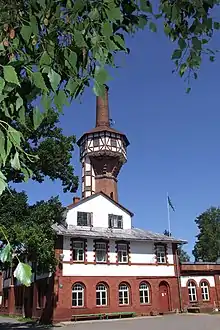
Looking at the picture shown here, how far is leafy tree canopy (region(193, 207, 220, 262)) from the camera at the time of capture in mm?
68250

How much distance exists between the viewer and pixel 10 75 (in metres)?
2.00

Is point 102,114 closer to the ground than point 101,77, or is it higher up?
higher up

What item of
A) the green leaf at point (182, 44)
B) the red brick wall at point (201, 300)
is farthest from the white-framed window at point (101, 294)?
the green leaf at point (182, 44)

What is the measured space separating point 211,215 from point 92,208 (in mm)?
45156

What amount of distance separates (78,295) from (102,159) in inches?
840

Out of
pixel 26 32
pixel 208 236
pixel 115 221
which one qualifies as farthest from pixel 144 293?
pixel 208 236

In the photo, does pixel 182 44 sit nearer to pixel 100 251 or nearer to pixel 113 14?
pixel 113 14

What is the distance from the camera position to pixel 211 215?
2889 inches

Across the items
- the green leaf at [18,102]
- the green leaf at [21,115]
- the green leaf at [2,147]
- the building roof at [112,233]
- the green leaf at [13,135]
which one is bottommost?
the green leaf at [2,147]

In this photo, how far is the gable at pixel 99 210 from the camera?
3291 centimetres

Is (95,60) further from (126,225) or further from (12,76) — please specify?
(126,225)

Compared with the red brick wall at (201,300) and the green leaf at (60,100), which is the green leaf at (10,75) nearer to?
the green leaf at (60,100)

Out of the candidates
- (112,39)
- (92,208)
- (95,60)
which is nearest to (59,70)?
(95,60)

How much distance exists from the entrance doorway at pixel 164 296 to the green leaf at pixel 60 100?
33.8 meters
